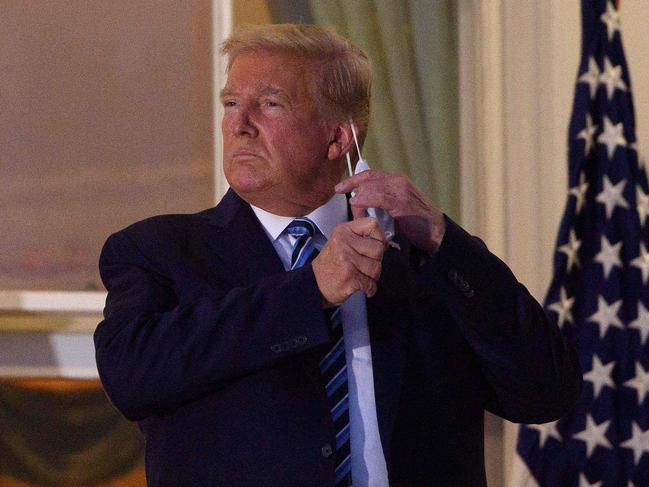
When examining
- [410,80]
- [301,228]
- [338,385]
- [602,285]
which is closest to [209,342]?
[338,385]

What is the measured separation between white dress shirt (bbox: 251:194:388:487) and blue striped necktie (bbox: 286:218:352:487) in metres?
0.01

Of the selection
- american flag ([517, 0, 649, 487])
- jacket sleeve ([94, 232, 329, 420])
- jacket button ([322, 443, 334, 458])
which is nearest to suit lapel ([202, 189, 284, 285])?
jacket sleeve ([94, 232, 329, 420])

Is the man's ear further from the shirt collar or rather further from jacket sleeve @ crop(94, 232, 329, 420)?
jacket sleeve @ crop(94, 232, 329, 420)

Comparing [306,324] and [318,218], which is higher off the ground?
[318,218]

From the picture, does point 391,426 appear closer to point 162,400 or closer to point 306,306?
point 306,306

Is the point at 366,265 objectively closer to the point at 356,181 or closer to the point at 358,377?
the point at 356,181

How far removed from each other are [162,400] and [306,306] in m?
0.31

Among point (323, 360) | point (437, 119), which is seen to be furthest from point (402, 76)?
point (323, 360)

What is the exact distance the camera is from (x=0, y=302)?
3652 millimetres

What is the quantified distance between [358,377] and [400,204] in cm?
34

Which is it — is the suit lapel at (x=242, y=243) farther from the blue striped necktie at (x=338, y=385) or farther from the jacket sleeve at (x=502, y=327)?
the jacket sleeve at (x=502, y=327)

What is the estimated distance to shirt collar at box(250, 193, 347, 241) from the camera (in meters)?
2.30

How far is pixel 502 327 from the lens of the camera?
6.95 feet

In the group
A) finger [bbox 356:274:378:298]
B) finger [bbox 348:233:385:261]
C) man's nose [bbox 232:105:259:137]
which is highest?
man's nose [bbox 232:105:259:137]
